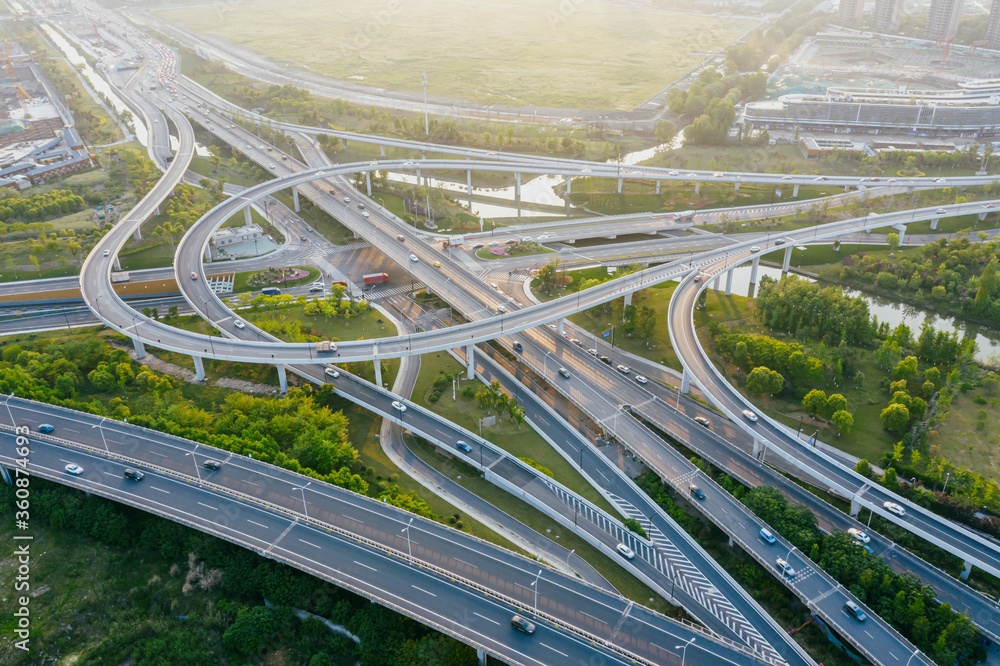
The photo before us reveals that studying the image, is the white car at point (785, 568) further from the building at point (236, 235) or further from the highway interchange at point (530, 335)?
the building at point (236, 235)

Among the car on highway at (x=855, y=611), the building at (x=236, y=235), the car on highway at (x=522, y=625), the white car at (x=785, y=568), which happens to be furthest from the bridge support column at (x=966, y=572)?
the building at (x=236, y=235)

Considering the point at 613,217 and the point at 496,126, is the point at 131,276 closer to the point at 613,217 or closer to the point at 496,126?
the point at 613,217

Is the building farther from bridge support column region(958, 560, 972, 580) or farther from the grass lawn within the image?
bridge support column region(958, 560, 972, 580)

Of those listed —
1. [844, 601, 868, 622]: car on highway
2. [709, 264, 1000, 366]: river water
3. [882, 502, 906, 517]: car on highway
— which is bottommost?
[844, 601, 868, 622]: car on highway

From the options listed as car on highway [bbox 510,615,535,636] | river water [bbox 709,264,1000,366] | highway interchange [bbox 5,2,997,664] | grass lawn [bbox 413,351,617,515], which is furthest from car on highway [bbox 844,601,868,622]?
river water [bbox 709,264,1000,366]

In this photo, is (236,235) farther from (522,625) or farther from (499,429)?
(522,625)

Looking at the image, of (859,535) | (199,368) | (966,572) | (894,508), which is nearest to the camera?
(966,572)

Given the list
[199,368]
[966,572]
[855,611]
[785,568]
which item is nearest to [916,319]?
[966,572]

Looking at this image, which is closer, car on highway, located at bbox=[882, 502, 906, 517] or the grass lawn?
car on highway, located at bbox=[882, 502, 906, 517]
